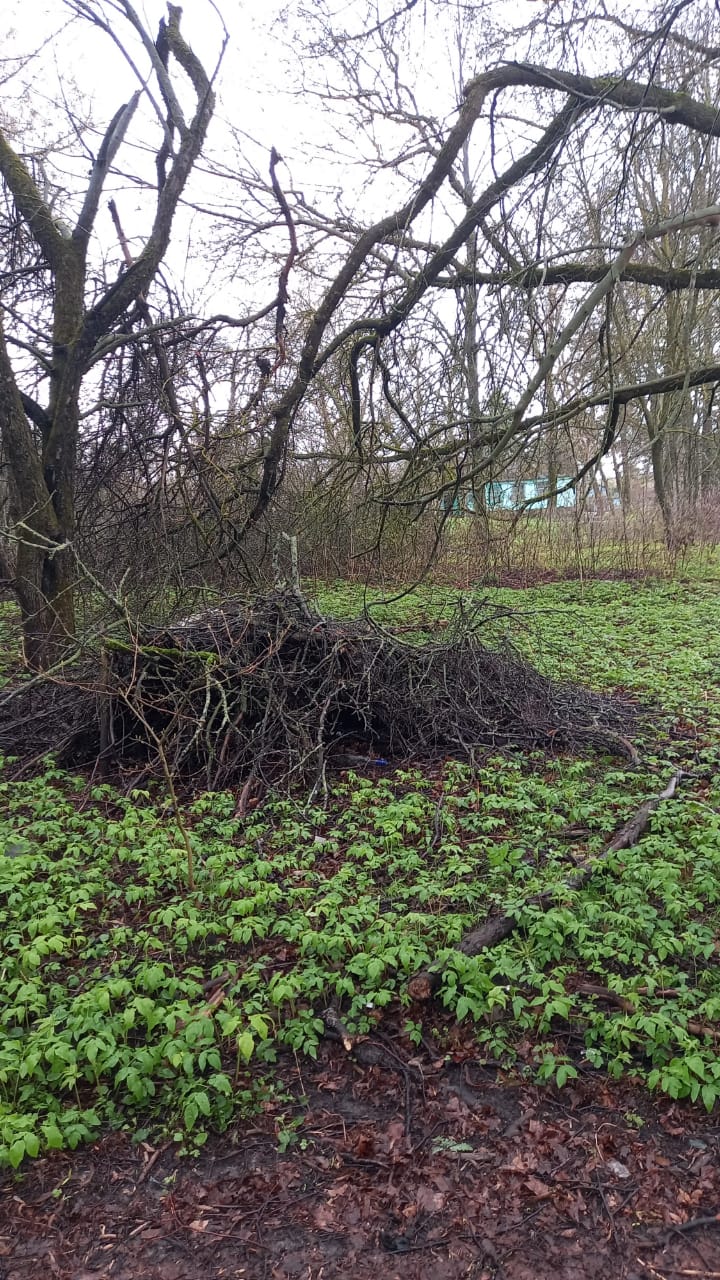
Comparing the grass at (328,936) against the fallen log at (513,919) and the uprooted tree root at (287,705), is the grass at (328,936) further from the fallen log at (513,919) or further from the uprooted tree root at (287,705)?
the uprooted tree root at (287,705)

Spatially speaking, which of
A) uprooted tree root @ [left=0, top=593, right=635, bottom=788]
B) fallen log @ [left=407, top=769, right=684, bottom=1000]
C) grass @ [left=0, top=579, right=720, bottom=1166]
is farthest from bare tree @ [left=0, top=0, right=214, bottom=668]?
fallen log @ [left=407, top=769, right=684, bottom=1000]

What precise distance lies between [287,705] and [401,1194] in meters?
3.64

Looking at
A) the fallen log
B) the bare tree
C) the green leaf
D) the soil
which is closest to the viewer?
the soil

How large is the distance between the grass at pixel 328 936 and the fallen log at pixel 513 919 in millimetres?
54

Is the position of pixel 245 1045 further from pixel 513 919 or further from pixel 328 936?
pixel 513 919

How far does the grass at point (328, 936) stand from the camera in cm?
261

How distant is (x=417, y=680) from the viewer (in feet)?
19.7

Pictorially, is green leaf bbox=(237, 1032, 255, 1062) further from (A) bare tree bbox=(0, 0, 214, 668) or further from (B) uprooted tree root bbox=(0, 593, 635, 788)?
(A) bare tree bbox=(0, 0, 214, 668)

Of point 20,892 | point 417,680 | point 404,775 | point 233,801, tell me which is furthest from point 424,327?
point 20,892

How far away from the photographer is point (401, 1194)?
2262 mm

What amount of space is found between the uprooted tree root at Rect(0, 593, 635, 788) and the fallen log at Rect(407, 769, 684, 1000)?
1.37m

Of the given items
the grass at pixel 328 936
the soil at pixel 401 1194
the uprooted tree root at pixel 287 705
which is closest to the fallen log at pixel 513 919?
the grass at pixel 328 936

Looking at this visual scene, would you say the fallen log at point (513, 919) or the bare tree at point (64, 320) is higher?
the bare tree at point (64, 320)

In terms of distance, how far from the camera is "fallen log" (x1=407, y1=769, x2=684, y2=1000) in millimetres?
2973
